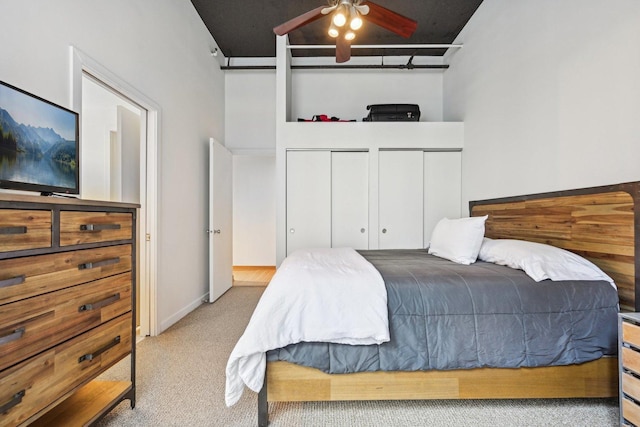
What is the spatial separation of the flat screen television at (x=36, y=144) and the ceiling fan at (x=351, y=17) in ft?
5.10

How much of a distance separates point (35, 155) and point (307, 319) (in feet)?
4.57

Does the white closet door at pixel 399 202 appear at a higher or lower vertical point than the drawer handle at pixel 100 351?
higher

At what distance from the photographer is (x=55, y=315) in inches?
45.9

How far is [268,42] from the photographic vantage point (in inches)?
158

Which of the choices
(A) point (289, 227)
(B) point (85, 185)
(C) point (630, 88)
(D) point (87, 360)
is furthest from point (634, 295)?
(B) point (85, 185)

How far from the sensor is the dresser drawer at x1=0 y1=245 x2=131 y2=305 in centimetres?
100

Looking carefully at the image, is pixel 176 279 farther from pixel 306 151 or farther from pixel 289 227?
pixel 306 151

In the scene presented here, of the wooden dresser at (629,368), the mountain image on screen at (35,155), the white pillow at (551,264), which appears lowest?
the wooden dresser at (629,368)

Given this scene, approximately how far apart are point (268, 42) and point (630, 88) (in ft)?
12.2

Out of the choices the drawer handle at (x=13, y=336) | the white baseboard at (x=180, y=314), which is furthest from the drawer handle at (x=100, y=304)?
the white baseboard at (x=180, y=314)

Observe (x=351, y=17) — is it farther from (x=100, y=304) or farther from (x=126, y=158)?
(x=126, y=158)

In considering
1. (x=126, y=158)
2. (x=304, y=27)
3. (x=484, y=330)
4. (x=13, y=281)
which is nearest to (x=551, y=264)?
(x=484, y=330)

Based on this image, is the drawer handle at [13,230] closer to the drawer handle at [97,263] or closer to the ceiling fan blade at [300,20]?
the drawer handle at [97,263]

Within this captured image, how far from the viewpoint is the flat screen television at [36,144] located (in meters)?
1.18
